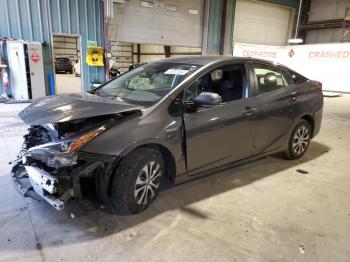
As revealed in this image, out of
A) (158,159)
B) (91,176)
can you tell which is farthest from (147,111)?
(91,176)

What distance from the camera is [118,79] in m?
3.19

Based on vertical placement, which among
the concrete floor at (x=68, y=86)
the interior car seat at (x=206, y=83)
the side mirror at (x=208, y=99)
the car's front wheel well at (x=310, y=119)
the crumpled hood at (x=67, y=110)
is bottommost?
the concrete floor at (x=68, y=86)

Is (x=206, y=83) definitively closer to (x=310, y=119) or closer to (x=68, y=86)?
(x=310, y=119)

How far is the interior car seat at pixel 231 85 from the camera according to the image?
9.59ft

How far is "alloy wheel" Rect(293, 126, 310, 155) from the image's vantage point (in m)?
3.60

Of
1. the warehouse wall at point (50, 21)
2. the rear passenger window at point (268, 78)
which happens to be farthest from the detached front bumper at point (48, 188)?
the warehouse wall at point (50, 21)

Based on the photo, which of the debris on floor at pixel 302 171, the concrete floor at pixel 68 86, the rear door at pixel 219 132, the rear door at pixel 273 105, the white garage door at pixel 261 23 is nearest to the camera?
the rear door at pixel 219 132

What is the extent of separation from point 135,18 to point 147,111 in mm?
8285

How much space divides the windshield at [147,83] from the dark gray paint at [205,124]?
0.35 feet

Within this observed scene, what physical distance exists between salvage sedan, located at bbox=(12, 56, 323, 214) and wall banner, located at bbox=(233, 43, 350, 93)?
990 centimetres

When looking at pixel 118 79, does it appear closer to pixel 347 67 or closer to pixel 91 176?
pixel 91 176

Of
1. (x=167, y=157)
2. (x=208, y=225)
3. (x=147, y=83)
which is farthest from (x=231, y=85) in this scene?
(x=208, y=225)

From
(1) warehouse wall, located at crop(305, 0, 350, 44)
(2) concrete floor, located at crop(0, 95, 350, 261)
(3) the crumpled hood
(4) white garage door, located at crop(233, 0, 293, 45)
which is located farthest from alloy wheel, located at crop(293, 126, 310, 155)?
(1) warehouse wall, located at crop(305, 0, 350, 44)

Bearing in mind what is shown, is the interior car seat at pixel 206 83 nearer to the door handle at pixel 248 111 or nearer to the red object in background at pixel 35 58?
the door handle at pixel 248 111
